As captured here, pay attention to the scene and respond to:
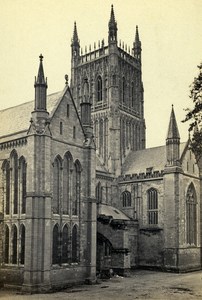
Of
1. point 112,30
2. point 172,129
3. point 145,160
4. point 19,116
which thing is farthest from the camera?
point 112,30

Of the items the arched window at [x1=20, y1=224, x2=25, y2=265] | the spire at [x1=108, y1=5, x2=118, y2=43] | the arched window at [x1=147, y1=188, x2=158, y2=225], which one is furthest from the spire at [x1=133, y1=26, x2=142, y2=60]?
the arched window at [x1=20, y1=224, x2=25, y2=265]

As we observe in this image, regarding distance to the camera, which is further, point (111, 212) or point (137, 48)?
point (137, 48)

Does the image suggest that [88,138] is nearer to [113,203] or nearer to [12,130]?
[12,130]

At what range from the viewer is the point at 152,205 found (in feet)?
201

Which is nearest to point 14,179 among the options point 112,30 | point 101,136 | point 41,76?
point 41,76

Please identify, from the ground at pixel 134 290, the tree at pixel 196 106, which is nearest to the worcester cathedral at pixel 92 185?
the ground at pixel 134 290

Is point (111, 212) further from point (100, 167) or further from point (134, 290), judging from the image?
point (134, 290)

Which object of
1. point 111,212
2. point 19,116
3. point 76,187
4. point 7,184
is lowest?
point 111,212

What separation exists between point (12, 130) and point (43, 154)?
21.4 feet

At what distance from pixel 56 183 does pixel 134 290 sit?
37.8 ft

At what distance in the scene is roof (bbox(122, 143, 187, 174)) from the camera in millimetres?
63366

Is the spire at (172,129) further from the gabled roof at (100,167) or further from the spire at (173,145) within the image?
the gabled roof at (100,167)

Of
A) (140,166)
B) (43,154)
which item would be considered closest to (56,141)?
(43,154)

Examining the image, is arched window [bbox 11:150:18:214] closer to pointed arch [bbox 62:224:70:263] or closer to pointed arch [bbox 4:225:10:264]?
pointed arch [bbox 4:225:10:264]
